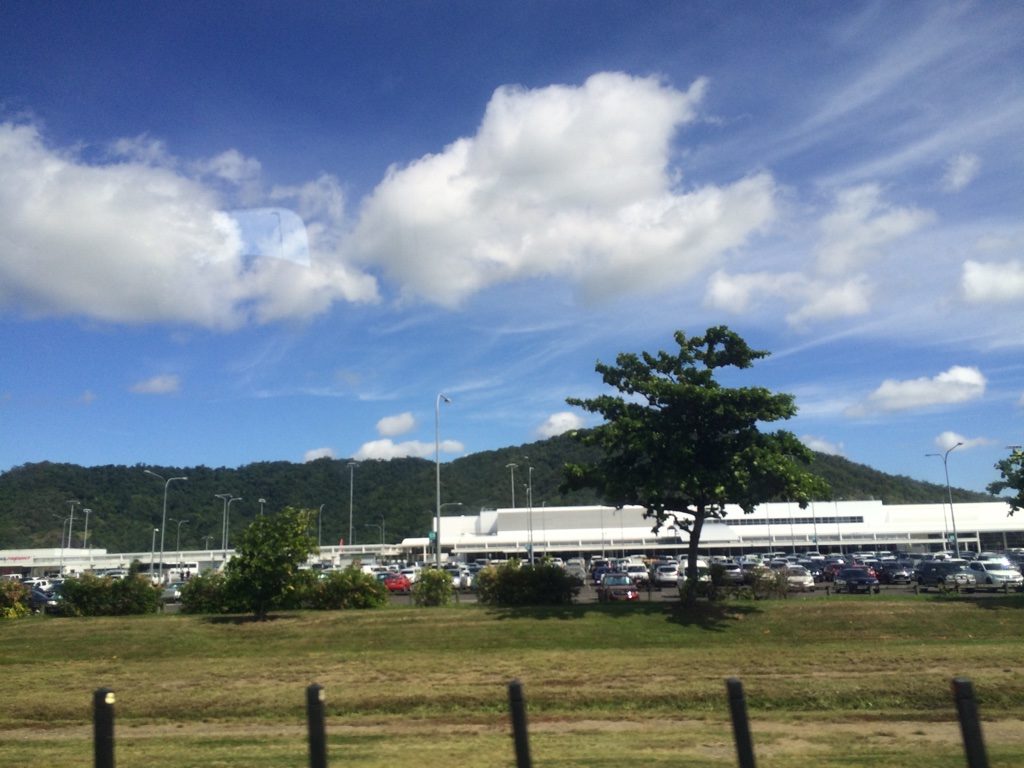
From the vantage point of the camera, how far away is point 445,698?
54.4 feet

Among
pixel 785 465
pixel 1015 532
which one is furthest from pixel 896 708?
pixel 1015 532

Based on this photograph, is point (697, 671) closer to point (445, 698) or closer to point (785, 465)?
point (445, 698)

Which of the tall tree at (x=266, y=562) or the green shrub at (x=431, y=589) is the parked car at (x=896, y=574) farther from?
the tall tree at (x=266, y=562)

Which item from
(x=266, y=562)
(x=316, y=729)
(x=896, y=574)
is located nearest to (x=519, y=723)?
(x=316, y=729)

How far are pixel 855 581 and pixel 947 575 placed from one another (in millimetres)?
4436

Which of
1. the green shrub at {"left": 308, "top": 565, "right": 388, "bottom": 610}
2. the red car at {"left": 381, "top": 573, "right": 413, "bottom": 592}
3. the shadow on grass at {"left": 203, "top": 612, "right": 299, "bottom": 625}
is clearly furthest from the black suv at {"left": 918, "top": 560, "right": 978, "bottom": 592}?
the shadow on grass at {"left": 203, "top": 612, "right": 299, "bottom": 625}

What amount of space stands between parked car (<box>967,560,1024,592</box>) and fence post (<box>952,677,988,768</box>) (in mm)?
37358

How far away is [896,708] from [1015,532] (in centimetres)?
10047

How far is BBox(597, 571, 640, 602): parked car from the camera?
36000mm

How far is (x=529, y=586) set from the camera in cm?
2941

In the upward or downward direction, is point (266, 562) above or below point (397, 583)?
above

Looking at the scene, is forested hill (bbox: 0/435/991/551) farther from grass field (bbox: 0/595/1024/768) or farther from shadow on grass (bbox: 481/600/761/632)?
grass field (bbox: 0/595/1024/768)

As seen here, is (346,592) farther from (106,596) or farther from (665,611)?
(665,611)

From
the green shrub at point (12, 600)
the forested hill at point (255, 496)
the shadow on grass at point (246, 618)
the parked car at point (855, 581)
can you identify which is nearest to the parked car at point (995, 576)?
the parked car at point (855, 581)
